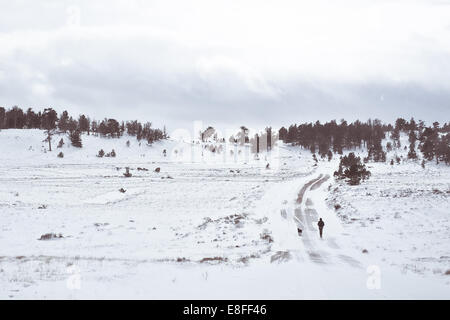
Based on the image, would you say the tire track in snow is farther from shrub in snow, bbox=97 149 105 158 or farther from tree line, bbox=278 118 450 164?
tree line, bbox=278 118 450 164

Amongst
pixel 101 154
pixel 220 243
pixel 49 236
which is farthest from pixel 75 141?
pixel 220 243

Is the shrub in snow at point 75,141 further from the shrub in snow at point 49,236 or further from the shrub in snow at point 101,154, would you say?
the shrub in snow at point 49,236

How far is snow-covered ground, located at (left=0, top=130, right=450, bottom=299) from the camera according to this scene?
11.3m

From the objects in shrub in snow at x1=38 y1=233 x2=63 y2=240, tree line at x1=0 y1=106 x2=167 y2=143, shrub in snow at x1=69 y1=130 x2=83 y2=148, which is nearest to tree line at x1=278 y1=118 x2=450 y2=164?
tree line at x1=0 y1=106 x2=167 y2=143

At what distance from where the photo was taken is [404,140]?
129750 mm

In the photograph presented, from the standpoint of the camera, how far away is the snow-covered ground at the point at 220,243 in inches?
445

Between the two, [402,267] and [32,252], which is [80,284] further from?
[402,267]

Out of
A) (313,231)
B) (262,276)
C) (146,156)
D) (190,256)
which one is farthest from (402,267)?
(146,156)

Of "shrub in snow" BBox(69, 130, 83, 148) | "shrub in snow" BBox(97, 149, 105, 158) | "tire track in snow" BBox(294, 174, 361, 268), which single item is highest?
"shrub in snow" BBox(69, 130, 83, 148)

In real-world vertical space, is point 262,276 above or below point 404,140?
below

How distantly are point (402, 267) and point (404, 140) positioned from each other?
13511 cm
